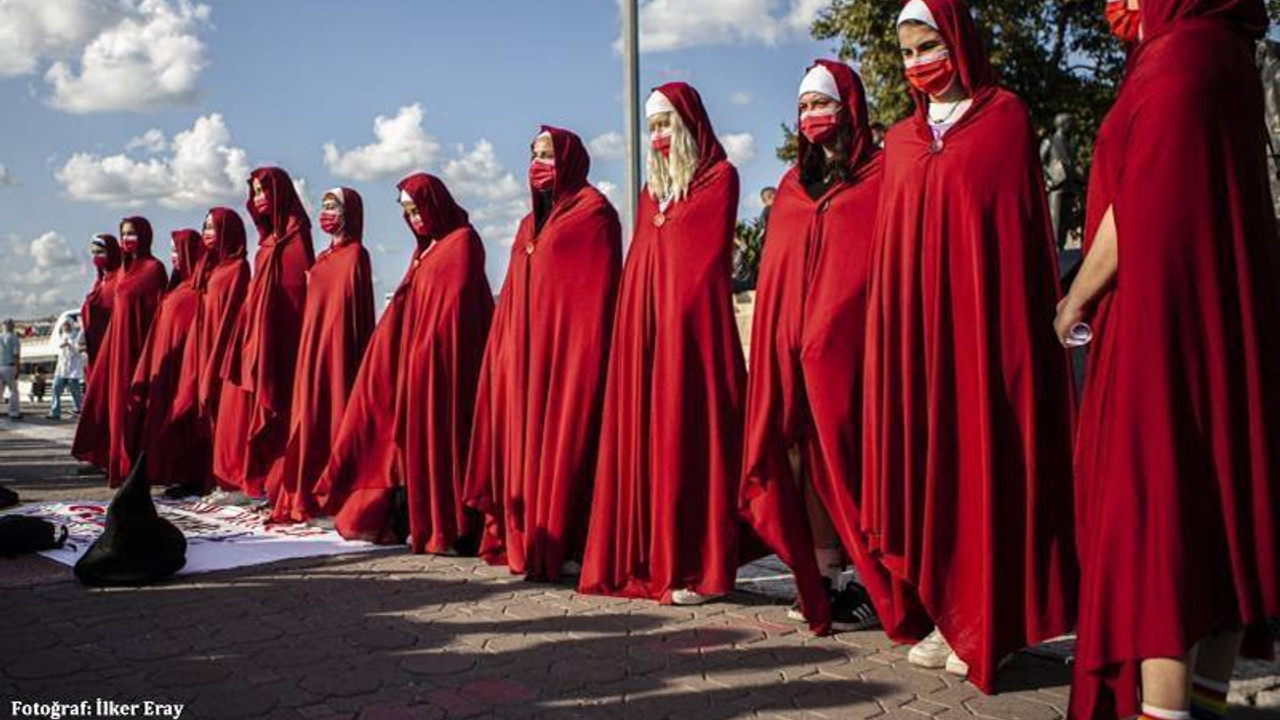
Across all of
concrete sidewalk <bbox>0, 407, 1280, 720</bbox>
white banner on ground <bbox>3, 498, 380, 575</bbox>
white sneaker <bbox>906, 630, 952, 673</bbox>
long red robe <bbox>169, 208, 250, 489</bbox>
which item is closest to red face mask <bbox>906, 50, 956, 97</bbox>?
white sneaker <bbox>906, 630, 952, 673</bbox>

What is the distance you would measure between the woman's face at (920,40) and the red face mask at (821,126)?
65 cm

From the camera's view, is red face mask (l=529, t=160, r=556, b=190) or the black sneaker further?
red face mask (l=529, t=160, r=556, b=190)

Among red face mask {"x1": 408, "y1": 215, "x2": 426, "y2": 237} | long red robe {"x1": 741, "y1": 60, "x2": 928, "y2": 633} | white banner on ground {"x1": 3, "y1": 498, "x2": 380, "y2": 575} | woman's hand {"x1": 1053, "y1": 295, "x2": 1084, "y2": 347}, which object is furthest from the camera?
red face mask {"x1": 408, "y1": 215, "x2": 426, "y2": 237}

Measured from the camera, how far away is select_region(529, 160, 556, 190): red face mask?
654cm

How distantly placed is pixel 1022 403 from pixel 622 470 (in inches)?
89.7

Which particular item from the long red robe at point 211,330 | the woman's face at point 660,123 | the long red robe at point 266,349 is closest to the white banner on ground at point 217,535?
the long red robe at point 266,349

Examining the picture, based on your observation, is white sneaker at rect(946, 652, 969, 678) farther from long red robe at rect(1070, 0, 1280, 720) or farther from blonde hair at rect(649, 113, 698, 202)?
blonde hair at rect(649, 113, 698, 202)

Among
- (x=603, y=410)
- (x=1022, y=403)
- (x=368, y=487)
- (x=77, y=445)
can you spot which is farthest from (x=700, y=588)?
(x=77, y=445)

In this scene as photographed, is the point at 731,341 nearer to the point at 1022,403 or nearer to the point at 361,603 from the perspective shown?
the point at 1022,403

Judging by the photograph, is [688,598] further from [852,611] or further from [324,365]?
[324,365]

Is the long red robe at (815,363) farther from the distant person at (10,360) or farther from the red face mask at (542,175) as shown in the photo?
the distant person at (10,360)

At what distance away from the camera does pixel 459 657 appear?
15.3ft

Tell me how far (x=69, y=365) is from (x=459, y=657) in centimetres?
2149

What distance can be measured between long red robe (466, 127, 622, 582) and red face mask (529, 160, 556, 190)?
0.18ft
